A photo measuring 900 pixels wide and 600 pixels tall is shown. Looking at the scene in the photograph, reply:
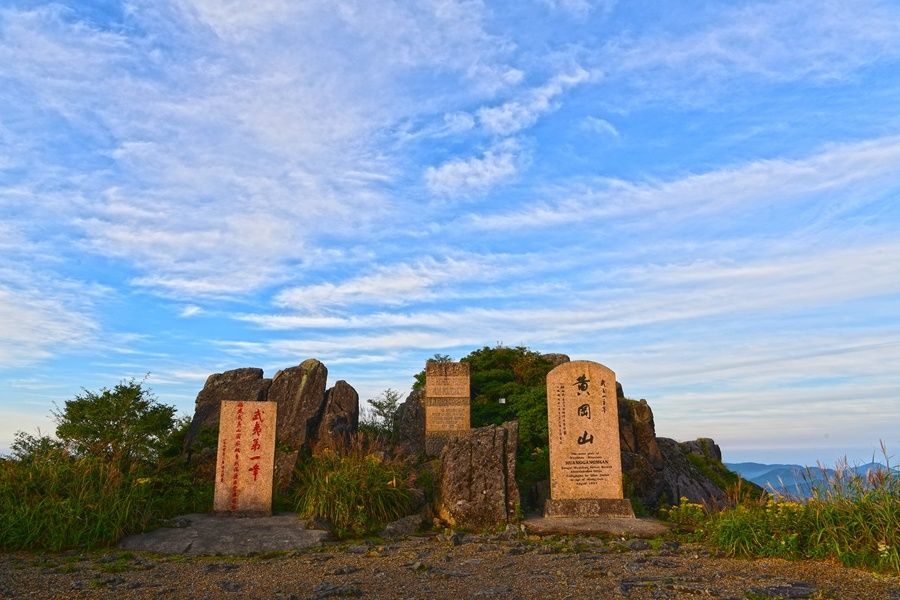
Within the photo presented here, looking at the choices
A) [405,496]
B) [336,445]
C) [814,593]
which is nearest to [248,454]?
[336,445]

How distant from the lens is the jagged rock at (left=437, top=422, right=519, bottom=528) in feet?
37.0

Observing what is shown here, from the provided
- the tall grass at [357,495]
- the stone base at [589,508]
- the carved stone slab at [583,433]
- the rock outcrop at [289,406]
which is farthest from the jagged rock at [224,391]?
the stone base at [589,508]

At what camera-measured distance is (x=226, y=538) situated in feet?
33.2

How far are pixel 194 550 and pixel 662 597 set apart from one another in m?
6.71

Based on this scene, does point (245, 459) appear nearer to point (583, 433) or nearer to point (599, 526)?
point (583, 433)

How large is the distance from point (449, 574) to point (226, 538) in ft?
14.3

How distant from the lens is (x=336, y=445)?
1344cm

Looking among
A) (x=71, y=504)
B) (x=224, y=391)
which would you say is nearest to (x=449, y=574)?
(x=71, y=504)

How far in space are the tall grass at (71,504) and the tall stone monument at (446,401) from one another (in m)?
7.26

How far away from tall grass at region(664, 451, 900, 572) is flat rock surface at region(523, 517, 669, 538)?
6.32 ft

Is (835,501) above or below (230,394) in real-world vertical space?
below

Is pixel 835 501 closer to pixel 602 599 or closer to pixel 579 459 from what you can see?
pixel 602 599

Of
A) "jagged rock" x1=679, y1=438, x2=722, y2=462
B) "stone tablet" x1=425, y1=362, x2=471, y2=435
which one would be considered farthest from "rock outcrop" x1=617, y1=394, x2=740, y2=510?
Answer: "stone tablet" x1=425, y1=362, x2=471, y2=435

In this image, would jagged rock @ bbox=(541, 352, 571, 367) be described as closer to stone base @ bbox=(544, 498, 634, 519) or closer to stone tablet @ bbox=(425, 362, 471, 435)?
stone tablet @ bbox=(425, 362, 471, 435)
